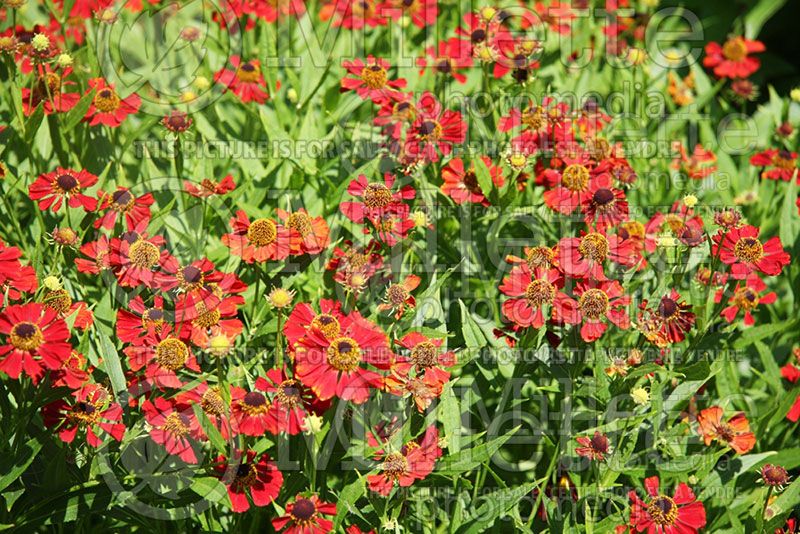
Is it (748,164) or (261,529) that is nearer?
(261,529)

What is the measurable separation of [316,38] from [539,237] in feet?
3.53

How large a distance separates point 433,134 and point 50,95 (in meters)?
0.95

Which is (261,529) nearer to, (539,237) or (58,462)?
(58,462)

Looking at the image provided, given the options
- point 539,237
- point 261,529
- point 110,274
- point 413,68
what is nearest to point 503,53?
point 413,68

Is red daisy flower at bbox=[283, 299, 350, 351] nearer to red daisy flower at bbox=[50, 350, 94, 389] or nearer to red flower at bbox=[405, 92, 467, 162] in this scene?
red daisy flower at bbox=[50, 350, 94, 389]

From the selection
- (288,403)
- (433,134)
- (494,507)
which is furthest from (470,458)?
(433,134)

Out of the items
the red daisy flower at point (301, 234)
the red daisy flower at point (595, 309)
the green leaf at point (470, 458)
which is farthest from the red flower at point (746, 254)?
the red daisy flower at point (301, 234)

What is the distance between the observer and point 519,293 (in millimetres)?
1683

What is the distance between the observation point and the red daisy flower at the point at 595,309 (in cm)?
166

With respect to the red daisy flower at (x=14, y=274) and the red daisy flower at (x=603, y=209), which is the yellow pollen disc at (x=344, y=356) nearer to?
the red daisy flower at (x=14, y=274)

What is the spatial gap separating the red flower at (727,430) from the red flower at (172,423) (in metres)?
1.11

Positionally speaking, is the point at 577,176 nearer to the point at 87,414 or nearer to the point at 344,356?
the point at 344,356

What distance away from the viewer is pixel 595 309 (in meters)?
1.67

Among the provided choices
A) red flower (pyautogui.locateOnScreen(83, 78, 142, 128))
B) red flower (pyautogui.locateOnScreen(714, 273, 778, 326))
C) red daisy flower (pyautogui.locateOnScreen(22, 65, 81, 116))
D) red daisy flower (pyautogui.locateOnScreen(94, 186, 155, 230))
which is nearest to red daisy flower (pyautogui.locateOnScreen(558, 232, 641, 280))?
red flower (pyautogui.locateOnScreen(714, 273, 778, 326))
